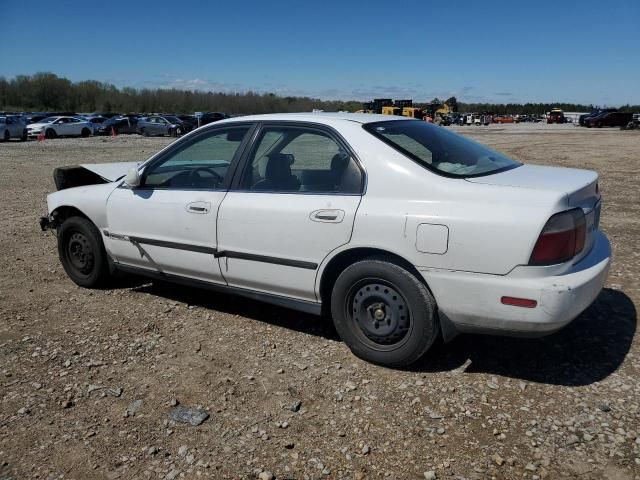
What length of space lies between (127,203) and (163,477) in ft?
8.49

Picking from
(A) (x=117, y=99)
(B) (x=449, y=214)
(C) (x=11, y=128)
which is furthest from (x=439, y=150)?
(A) (x=117, y=99)

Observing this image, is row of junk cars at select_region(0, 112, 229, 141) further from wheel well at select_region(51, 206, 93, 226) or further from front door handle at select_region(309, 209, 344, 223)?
front door handle at select_region(309, 209, 344, 223)

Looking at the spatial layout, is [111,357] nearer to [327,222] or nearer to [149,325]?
[149,325]

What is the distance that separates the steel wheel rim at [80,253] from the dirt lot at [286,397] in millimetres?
361

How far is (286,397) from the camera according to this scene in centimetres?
321

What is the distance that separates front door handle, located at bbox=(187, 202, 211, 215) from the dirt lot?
947 millimetres

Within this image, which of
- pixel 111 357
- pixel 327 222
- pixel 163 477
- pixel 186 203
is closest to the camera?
pixel 163 477

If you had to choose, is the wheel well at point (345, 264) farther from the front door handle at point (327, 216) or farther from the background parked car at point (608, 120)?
the background parked car at point (608, 120)

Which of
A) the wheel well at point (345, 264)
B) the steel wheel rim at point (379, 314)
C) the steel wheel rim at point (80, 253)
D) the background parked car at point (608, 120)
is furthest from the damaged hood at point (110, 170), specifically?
the background parked car at point (608, 120)

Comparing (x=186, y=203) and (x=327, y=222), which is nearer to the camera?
(x=327, y=222)

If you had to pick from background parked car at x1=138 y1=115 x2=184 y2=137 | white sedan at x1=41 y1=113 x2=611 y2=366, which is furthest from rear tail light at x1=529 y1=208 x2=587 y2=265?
background parked car at x1=138 y1=115 x2=184 y2=137

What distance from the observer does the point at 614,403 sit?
9.95ft

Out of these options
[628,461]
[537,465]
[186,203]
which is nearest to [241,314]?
[186,203]

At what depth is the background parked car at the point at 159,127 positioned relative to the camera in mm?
36719
